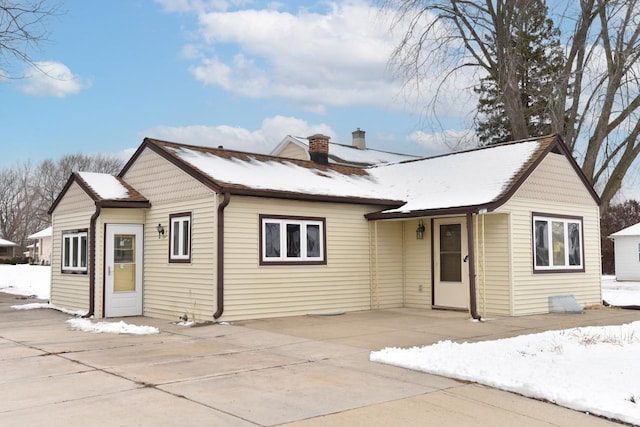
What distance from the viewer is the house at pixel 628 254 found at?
1234 inches

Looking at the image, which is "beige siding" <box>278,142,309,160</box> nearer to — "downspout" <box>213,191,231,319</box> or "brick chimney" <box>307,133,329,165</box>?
"brick chimney" <box>307,133,329,165</box>

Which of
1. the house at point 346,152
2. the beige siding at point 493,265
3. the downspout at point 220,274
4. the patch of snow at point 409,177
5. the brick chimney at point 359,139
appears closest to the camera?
the downspout at point 220,274

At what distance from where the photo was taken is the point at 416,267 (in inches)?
594

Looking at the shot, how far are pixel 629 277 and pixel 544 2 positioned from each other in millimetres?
15591

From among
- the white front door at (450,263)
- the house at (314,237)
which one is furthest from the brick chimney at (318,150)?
the white front door at (450,263)

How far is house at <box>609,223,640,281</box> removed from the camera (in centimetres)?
3134

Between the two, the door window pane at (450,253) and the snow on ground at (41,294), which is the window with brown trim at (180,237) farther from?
the door window pane at (450,253)

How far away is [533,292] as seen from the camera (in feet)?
44.5

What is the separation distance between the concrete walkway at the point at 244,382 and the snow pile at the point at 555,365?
0.62 feet

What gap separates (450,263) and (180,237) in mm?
6142

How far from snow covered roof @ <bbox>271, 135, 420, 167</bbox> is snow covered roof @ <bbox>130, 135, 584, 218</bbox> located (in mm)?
9212

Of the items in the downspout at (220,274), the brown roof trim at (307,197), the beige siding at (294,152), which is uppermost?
the beige siding at (294,152)

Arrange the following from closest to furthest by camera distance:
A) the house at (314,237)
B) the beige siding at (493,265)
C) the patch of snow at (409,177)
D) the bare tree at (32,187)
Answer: the house at (314,237), the beige siding at (493,265), the patch of snow at (409,177), the bare tree at (32,187)

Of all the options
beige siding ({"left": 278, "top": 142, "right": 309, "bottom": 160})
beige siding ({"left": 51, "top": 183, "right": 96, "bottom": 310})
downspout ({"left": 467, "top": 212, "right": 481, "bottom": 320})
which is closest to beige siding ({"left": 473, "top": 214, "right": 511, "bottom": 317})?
downspout ({"left": 467, "top": 212, "right": 481, "bottom": 320})
